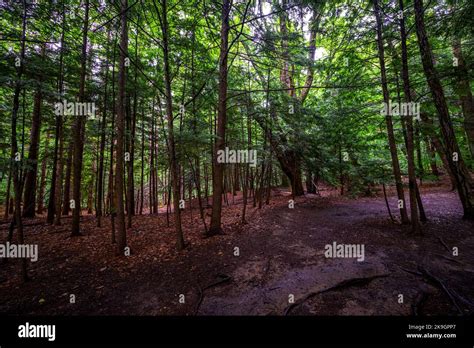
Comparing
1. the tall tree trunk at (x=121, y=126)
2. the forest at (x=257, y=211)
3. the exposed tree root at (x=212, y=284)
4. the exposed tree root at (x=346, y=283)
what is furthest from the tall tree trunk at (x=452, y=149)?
the tall tree trunk at (x=121, y=126)

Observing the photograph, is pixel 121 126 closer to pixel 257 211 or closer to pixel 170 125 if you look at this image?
pixel 170 125

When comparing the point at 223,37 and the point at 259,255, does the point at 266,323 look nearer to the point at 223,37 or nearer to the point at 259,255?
the point at 259,255

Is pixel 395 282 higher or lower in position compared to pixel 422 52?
lower

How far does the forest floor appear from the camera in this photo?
3.51m

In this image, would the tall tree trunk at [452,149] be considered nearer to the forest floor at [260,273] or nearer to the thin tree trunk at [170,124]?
the forest floor at [260,273]

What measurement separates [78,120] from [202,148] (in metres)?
5.07

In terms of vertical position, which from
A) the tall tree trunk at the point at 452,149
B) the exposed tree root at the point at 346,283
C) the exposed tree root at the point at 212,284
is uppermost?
the tall tree trunk at the point at 452,149

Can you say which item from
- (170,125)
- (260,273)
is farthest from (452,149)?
(170,125)

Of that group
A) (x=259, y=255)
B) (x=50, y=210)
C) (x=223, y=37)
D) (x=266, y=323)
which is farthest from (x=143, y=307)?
(x=50, y=210)

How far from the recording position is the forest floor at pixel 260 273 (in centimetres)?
351

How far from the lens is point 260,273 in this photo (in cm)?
468

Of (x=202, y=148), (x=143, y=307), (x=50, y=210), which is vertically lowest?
(x=143, y=307)

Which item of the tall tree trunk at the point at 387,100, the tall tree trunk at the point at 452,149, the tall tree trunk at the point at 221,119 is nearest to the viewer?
the tall tree trunk at the point at 387,100

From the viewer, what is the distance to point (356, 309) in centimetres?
325
